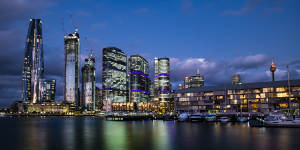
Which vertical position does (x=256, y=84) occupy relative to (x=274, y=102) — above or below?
above

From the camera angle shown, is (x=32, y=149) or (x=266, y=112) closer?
(x=32, y=149)

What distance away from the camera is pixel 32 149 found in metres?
41.2

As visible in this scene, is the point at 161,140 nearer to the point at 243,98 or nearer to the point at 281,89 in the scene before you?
the point at 281,89

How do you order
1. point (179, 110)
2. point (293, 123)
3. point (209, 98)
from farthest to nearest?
point (179, 110) < point (209, 98) < point (293, 123)

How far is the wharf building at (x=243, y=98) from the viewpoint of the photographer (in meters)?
158

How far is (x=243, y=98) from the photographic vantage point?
173125 millimetres

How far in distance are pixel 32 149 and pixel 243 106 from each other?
153476mm

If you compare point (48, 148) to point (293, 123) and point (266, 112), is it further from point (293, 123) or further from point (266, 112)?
point (266, 112)

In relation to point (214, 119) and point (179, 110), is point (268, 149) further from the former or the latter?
point (179, 110)

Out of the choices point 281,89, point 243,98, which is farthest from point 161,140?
point 243,98

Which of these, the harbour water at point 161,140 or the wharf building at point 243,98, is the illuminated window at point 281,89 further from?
the harbour water at point 161,140

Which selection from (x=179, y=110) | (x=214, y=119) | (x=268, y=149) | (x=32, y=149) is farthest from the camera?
(x=179, y=110)

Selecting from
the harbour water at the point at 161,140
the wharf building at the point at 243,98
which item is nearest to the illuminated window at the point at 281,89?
the wharf building at the point at 243,98

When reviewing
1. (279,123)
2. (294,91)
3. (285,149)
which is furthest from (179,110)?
(285,149)
